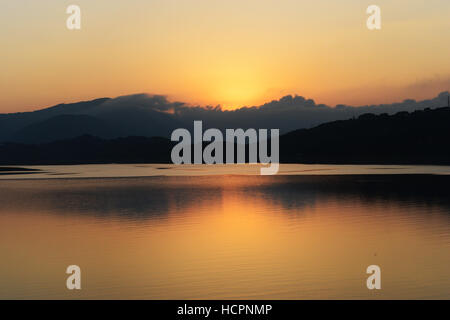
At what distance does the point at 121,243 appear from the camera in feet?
77.6

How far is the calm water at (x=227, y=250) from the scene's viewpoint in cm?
1622

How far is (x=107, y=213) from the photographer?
35344 millimetres

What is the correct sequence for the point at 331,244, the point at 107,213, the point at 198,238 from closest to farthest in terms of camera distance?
1. the point at 331,244
2. the point at 198,238
3. the point at 107,213

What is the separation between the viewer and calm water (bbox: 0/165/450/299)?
16.2 m

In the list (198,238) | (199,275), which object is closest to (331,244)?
(198,238)

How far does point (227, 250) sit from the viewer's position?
22.2m
